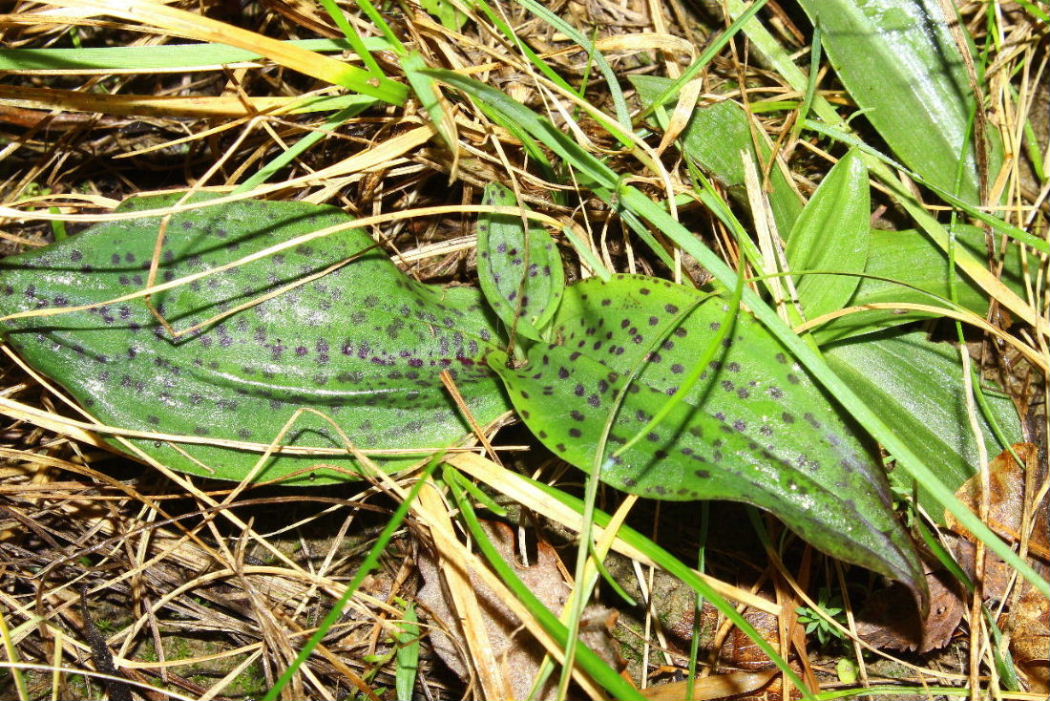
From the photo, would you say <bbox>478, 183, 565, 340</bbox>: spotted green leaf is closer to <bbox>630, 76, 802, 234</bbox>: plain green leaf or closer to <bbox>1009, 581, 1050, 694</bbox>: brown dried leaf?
<bbox>630, 76, 802, 234</bbox>: plain green leaf

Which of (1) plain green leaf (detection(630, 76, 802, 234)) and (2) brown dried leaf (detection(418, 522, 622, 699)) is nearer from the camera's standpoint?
(2) brown dried leaf (detection(418, 522, 622, 699))

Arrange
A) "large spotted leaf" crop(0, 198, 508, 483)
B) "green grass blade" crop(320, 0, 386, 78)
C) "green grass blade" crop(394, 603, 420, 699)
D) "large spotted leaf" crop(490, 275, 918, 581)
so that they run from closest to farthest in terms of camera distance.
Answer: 1. "large spotted leaf" crop(490, 275, 918, 581)
2. "green grass blade" crop(320, 0, 386, 78)
3. "large spotted leaf" crop(0, 198, 508, 483)
4. "green grass blade" crop(394, 603, 420, 699)

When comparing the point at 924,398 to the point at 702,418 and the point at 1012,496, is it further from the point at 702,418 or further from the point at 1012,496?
the point at 702,418

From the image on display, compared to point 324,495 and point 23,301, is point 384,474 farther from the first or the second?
point 23,301

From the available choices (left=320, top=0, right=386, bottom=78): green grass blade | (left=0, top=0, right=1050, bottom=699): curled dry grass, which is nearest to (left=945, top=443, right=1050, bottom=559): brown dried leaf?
(left=0, top=0, right=1050, bottom=699): curled dry grass

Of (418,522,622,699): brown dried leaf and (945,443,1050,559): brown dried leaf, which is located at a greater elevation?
(945,443,1050,559): brown dried leaf

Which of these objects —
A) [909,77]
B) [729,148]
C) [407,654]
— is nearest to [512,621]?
[407,654]

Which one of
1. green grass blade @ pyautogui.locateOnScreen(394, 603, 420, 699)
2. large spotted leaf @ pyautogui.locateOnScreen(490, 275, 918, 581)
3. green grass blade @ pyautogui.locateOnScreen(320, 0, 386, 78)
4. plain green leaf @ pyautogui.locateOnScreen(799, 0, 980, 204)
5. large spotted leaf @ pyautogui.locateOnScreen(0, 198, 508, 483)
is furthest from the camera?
plain green leaf @ pyautogui.locateOnScreen(799, 0, 980, 204)

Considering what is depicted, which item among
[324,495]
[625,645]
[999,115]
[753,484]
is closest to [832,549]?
[753,484]

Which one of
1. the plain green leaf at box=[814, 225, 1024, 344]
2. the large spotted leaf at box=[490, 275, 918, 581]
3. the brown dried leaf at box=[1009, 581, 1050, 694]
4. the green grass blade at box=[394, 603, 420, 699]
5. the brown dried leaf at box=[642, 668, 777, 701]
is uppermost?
the plain green leaf at box=[814, 225, 1024, 344]
